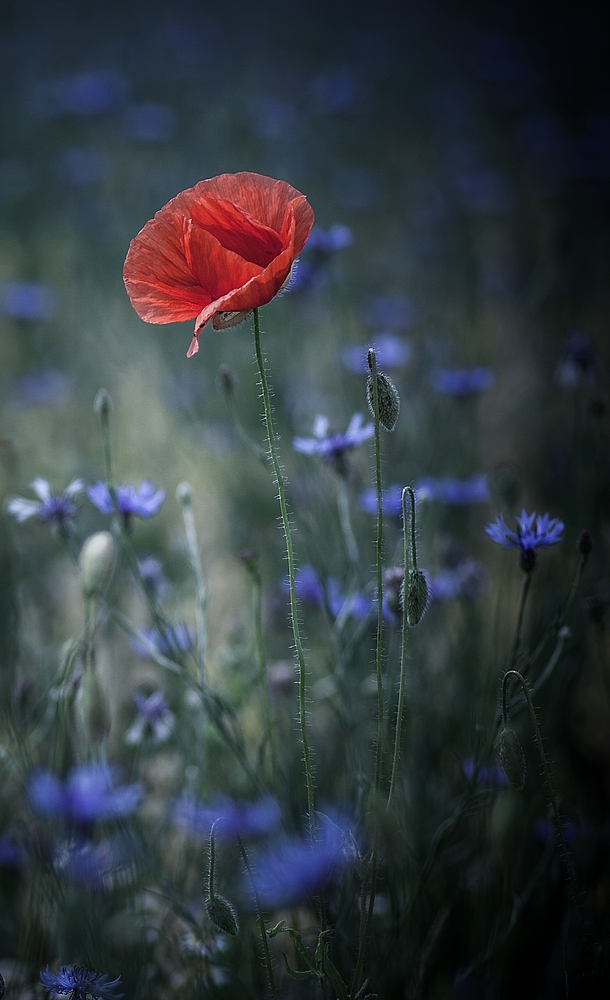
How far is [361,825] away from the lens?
28.1 inches

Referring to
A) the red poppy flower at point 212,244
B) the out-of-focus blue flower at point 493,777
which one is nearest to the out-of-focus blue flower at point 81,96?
the red poppy flower at point 212,244

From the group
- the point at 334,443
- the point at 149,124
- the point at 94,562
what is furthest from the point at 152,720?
the point at 149,124

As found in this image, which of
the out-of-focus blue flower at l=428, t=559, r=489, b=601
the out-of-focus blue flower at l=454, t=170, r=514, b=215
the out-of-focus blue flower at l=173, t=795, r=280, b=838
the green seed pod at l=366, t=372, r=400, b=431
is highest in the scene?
the out-of-focus blue flower at l=454, t=170, r=514, b=215

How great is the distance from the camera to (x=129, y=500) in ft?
2.66

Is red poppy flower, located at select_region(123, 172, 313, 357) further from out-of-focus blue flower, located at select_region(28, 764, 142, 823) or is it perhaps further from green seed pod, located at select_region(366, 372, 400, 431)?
out-of-focus blue flower, located at select_region(28, 764, 142, 823)

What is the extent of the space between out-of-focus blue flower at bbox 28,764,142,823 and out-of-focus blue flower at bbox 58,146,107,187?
2200 millimetres

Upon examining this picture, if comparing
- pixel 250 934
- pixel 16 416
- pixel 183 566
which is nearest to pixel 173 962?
pixel 250 934

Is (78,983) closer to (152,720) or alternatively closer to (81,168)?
(152,720)

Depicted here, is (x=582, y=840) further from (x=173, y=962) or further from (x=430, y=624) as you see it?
(x=173, y=962)

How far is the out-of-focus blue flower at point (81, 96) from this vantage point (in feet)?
9.04

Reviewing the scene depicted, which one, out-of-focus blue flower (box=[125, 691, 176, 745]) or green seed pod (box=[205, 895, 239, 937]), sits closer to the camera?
green seed pod (box=[205, 895, 239, 937])

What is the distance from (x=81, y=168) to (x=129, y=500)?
2.10 meters

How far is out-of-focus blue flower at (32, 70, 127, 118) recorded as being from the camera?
9.04ft

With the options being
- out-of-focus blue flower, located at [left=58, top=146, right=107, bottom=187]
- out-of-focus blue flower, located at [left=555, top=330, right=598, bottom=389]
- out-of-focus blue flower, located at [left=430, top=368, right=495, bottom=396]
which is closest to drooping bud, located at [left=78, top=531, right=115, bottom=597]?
out-of-focus blue flower, located at [left=430, top=368, right=495, bottom=396]
